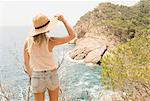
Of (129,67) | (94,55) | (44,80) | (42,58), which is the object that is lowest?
(94,55)

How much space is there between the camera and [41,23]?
10.1 feet

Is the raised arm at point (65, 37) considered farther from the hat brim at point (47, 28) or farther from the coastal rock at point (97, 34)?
the coastal rock at point (97, 34)

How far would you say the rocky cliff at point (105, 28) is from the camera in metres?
33.0

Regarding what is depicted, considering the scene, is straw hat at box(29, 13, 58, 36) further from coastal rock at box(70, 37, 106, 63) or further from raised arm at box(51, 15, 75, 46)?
coastal rock at box(70, 37, 106, 63)

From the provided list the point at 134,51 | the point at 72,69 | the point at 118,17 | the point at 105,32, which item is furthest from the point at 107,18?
the point at 134,51

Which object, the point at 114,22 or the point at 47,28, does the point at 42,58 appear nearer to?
the point at 47,28

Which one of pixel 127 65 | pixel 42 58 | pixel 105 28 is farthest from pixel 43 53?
pixel 105 28

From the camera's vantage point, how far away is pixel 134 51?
9.48 metres

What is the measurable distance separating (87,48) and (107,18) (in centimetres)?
1235

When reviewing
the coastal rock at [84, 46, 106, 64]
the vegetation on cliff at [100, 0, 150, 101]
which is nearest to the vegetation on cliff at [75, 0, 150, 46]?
the coastal rock at [84, 46, 106, 64]

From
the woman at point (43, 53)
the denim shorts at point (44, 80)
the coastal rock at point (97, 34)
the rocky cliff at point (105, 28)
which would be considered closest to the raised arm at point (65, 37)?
the woman at point (43, 53)

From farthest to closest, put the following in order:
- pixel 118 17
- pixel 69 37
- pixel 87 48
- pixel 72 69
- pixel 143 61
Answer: pixel 118 17
pixel 87 48
pixel 72 69
pixel 143 61
pixel 69 37

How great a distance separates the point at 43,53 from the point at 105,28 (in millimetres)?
36303

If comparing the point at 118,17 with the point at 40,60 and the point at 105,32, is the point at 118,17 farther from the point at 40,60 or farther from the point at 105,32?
the point at 40,60
